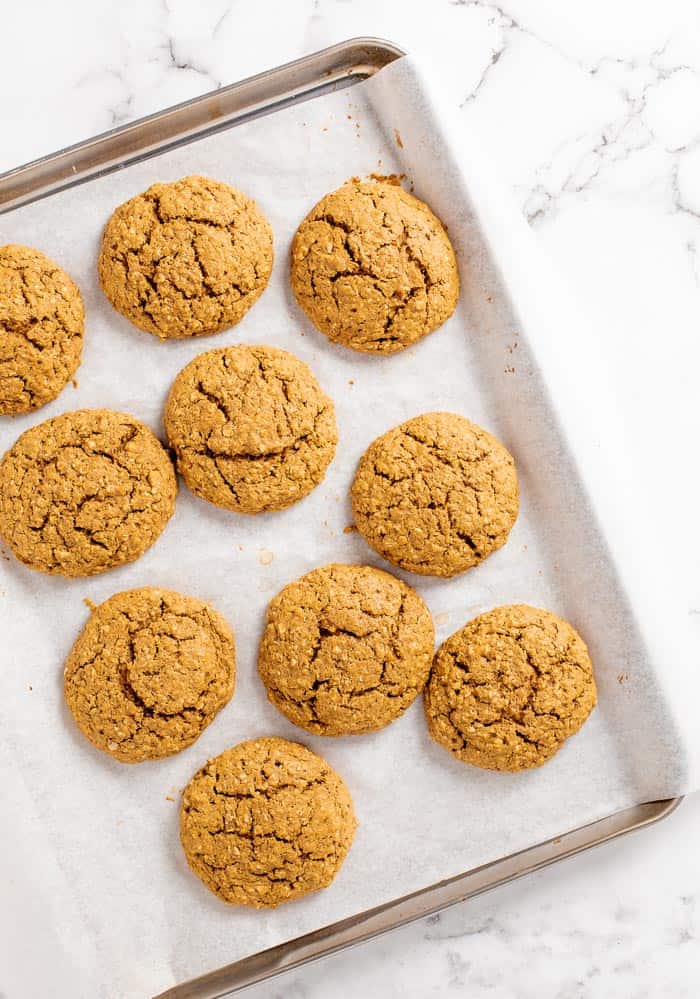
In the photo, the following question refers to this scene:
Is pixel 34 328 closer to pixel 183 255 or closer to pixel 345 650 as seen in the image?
pixel 183 255

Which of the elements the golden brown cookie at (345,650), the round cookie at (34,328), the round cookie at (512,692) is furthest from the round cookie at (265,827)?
the round cookie at (34,328)

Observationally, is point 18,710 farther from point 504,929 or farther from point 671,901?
point 671,901

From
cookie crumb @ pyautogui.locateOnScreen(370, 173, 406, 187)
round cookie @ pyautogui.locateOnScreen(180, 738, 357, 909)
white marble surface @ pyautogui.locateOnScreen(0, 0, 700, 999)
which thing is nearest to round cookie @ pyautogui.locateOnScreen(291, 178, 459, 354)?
cookie crumb @ pyautogui.locateOnScreen(370, 173, 406, 187)

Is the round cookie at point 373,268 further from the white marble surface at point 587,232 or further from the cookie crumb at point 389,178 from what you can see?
the white marble surface at point 587,232

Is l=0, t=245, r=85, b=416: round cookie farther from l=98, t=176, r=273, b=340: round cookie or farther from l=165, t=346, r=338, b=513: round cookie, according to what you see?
l=165, t=346, r=338, b=513: round cookie

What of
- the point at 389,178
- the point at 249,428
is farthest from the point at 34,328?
the point at 389,178

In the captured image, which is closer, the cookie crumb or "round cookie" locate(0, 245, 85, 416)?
"round cookie" locate(0, 245, 85, 416)
